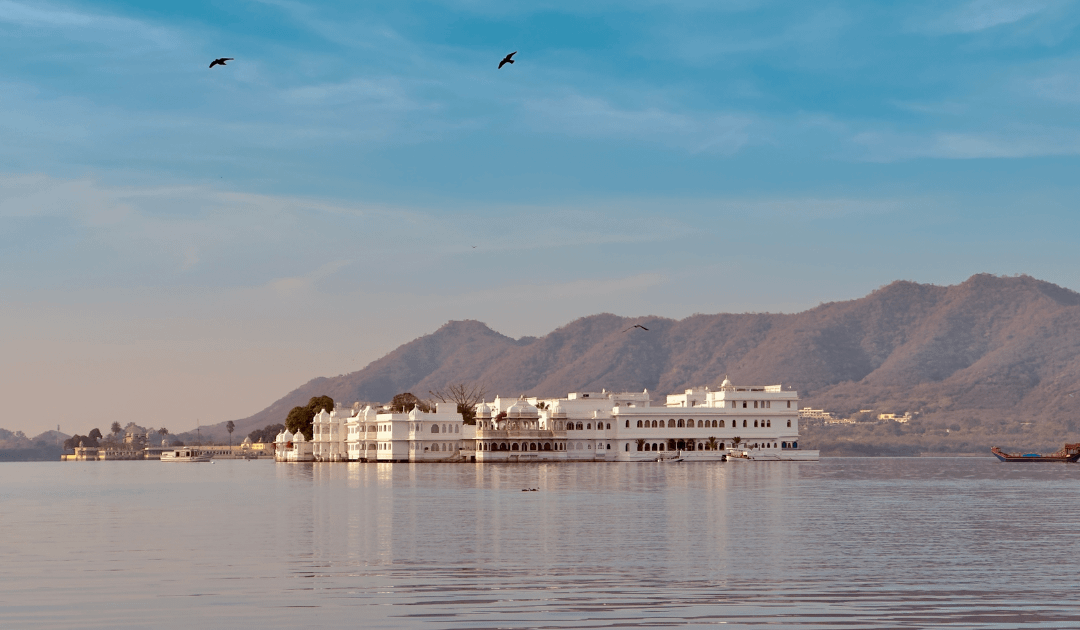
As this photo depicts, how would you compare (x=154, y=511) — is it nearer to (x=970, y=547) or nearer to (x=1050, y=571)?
(x=970, y=547)

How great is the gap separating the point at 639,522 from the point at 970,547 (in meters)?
11.6

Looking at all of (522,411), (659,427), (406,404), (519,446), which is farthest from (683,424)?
(406,404)

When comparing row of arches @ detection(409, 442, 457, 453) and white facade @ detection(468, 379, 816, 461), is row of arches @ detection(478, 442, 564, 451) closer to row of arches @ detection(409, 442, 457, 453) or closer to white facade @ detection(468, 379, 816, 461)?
white facade @ detection(468, 379, 816, 461)

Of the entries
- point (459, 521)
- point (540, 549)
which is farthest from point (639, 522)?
point (540, 549)

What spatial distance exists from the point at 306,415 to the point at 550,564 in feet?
465

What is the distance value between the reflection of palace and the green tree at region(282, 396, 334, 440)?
1499 centimetres

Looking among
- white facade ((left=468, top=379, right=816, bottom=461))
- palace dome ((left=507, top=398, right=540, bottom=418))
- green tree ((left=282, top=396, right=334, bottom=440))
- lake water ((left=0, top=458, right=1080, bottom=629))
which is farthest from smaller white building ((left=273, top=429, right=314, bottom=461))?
lake water ((left=0, top=458, right=1080, bottom=629))

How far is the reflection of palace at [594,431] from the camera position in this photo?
134875mm

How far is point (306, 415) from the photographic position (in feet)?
549

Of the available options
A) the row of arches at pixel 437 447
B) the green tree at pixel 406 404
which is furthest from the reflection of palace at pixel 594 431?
the green tree at pixel 406 404

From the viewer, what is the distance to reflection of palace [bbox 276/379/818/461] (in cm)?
13488

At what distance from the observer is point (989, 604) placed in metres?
22.8

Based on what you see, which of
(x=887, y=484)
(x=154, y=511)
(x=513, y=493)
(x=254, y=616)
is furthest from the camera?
(x=887, y=484)

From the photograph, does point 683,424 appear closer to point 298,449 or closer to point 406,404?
point 406,404
